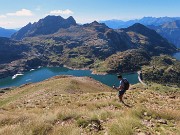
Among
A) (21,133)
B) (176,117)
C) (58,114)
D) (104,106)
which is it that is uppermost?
(21,133)

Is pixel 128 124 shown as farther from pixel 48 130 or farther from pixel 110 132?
pixel 48 130

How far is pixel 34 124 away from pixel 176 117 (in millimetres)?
9175

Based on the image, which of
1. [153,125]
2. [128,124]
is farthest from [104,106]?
[128,124]

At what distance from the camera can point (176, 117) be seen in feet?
54.1

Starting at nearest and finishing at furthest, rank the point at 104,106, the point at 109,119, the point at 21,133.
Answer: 1. the point at 21,133
2. the point at 109,119
3. the point at 104,106

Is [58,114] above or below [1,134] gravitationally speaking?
below

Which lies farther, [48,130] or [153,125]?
[153,125]

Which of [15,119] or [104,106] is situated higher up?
[15,119]

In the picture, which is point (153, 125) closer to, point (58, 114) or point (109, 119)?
point (109, 119)

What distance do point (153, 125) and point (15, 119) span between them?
7.76 meters

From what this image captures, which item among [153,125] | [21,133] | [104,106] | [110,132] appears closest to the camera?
[21,133]

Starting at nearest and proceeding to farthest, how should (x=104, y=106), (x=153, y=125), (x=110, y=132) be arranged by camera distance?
1. (x=110, y=132)
2. (x=153, y=125)
3. (x=104, y=106)

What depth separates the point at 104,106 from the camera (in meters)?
22.9

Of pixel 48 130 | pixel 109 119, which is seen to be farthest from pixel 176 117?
pixel 48 130
